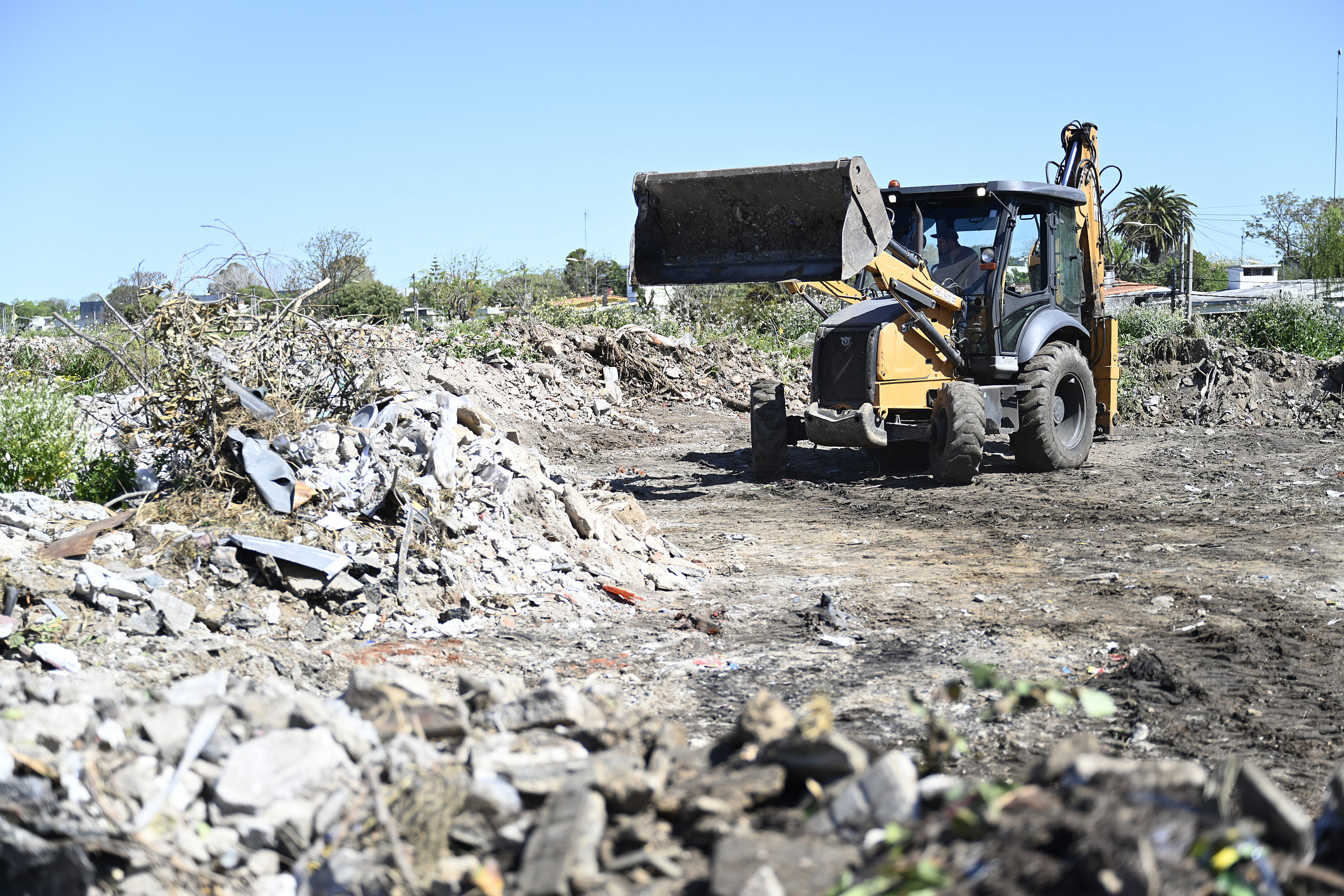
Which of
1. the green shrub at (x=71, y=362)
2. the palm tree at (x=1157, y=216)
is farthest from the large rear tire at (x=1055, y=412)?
the palm tree at (x=1157, y=216)

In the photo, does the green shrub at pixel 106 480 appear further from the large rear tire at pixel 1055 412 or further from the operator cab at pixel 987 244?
the large rear tire at pixel 1055 412

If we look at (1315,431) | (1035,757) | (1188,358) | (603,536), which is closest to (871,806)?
(1035,757)

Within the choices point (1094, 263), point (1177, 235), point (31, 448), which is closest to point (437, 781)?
point (31, 448)

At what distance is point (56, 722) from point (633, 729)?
1.74 metres

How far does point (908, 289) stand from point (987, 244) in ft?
3.44

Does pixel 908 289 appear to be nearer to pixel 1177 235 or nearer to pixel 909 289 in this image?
pixel 909 289

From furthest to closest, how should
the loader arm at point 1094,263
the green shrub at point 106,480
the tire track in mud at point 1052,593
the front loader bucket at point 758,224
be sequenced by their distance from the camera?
the loader arm at point 1094,263 → the front loader bucket at point 758,224 → the green shrub at point 106,480 → the tire track in mud at point 1052,593

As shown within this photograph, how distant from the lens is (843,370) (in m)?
10.1

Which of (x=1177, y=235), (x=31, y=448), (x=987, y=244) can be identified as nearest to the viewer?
(x=31, y=448)

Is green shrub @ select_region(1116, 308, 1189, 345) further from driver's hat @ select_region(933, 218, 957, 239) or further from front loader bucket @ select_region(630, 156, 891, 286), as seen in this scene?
front loader bucket @ select_region(630, 156, 891, 286)

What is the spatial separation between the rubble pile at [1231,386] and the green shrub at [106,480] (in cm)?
1348

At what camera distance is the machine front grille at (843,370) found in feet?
32.7

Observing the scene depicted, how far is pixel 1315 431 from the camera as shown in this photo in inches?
541

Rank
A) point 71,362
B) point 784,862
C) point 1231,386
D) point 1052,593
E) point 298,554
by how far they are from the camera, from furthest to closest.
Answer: point 71,362 < point 1231,386 < point 1052,593 < point 298,554 < point 784,862
